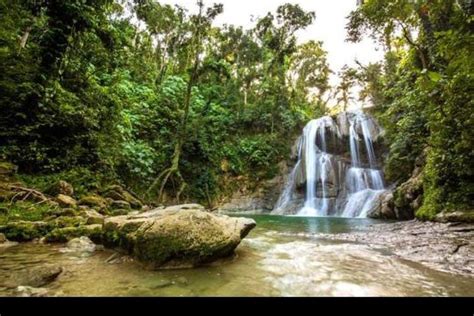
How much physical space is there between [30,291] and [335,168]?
16069 millimetres

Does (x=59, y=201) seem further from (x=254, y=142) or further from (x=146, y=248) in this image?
(x=254, y=142)

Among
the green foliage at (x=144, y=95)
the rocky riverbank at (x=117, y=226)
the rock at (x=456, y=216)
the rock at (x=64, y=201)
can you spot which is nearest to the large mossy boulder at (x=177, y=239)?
the rocky riverbank at (x=117, y=226)

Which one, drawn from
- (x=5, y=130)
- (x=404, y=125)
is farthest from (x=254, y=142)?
(x=5, y=130)

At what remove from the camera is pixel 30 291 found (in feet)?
7.18

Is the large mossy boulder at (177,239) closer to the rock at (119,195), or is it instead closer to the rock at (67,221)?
the rock at (67,221)

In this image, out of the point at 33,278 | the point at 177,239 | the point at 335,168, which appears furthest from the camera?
the point at 335,168

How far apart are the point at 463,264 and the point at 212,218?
2.91m

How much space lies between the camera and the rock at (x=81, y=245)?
396 centimetres

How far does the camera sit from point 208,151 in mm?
16109

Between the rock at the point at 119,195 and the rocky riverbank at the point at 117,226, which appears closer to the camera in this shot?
the rocky riverbank at the point at 117,226

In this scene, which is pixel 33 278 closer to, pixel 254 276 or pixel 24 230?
pixel 254 276

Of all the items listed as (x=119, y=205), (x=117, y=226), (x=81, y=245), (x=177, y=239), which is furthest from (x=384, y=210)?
(x=81, y=245)

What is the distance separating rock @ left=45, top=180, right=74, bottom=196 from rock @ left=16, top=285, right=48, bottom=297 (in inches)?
187

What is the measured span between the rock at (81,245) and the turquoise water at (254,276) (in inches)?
6.8
